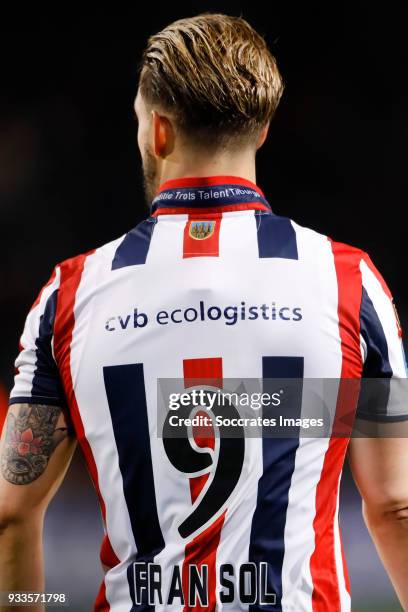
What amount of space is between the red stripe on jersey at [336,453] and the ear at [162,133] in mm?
243

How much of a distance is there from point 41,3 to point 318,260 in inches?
107

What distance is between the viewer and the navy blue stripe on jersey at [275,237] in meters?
0.92

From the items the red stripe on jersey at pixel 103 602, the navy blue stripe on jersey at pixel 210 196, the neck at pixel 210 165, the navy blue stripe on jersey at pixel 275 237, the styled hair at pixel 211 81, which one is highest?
the styled hair at pixel 211 81

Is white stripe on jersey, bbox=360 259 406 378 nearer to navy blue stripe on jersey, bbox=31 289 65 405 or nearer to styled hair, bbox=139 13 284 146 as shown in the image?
styled hair, bbox=139 13 284 146

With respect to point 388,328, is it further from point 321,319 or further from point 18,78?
point 18,78

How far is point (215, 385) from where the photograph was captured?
893 mm

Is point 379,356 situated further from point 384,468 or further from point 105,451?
point 105,451

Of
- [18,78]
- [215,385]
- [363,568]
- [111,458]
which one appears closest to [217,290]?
[215,385]

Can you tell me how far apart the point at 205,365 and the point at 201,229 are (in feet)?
0.54

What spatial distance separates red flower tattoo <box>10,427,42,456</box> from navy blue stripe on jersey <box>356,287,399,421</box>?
1.23 feet

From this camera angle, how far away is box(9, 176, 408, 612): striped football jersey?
87cm

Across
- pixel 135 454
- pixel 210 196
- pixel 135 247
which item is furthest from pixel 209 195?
pixel 135 454

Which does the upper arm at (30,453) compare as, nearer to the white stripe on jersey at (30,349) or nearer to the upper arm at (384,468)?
the white stripe on jersey at (30,349)

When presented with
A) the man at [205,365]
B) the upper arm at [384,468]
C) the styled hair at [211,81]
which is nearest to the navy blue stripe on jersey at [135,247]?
the man at [205,365]
